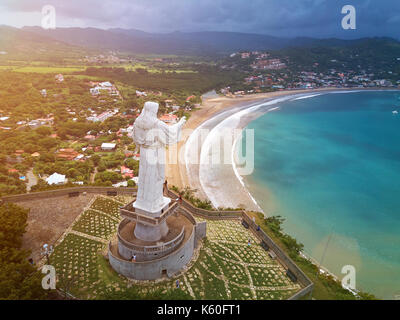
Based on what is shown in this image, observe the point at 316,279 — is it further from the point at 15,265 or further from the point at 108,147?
the point at 108,147

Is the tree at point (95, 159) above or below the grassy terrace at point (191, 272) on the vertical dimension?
above

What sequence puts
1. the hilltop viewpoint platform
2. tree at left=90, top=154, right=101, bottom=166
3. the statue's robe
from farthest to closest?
1. tree at left=90, top=154, right=101, bottom=166
2. the hilltop viewpoint platform
3. the statue's robe

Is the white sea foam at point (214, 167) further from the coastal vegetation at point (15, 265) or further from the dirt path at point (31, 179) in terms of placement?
the dirt path at point (31, 179)

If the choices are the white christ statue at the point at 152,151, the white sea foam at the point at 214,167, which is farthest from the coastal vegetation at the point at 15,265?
the white sea foam at the point at 214,167

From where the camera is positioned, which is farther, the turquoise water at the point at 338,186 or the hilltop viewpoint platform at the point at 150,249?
the turquoise water at the point at 338,186

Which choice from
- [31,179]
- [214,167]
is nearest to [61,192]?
[31,179]

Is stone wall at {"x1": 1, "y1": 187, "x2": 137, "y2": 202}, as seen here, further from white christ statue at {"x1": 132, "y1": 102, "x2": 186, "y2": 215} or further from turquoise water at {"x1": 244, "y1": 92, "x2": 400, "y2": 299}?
turquoise water at {"x1": 244, "y1": 92, "x2": 400, "y2": 299}

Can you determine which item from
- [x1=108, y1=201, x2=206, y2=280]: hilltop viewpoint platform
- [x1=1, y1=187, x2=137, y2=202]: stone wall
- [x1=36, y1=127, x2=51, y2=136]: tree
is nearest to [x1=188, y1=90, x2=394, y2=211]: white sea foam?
[x1=1, y1=187, x2=137, y2=202]: stone wall
